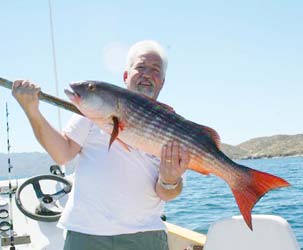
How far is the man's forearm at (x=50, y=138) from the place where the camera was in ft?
9.91

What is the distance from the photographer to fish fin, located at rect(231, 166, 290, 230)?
2.93 m

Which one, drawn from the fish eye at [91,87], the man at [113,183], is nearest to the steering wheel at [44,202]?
the man at [113,183]

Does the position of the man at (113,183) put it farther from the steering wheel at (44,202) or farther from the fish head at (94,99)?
the steering wheel at (44,202)

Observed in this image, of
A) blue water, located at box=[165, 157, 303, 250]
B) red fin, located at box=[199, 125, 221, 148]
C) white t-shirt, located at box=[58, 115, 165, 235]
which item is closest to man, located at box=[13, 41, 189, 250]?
white t-shirt, located at box=[58, 115, 165, 235]

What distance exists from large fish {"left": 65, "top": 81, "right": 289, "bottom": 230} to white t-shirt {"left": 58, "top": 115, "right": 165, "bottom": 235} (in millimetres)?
248

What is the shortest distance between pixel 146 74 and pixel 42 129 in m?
0.80

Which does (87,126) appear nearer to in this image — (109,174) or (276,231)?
(109,174)

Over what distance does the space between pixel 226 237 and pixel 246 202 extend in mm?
783

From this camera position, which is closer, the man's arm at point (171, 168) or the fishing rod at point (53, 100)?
the fishing rod at point (53, 100)

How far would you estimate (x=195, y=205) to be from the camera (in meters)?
18.7

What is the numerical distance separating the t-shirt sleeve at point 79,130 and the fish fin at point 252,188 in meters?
1.04

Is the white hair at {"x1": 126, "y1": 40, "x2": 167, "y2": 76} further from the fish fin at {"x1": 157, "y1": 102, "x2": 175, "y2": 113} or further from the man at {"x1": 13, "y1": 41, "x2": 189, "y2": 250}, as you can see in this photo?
the fish fin at {"x1": 157, "y1": 102, "x2": 175, "y2": 113}

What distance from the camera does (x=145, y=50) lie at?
339cm

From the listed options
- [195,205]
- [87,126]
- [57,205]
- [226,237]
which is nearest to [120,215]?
[87,126]
